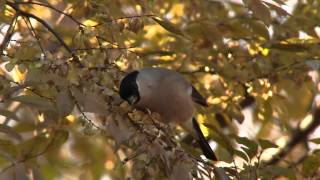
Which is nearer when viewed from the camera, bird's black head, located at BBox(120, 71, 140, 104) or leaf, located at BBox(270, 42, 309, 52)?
bird's black head, located at BBox(120, 71, 140, 104)

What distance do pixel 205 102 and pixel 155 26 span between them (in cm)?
59

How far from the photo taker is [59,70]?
1.58 meters

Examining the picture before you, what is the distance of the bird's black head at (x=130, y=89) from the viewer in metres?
1.89

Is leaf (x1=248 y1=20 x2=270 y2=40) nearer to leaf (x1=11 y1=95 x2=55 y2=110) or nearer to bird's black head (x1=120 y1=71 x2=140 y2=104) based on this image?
bird's black head (x1=120 y1=71 x2=140 y2=104)

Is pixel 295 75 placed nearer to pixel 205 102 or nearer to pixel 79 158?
pixel 205 102

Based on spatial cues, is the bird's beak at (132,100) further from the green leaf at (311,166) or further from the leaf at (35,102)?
the green leaf at (311,166)

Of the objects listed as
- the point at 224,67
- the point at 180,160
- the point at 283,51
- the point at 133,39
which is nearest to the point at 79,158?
the point at 133,39

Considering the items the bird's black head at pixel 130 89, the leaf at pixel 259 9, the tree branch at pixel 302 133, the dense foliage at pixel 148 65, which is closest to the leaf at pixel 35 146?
the dense foliage at pixel 148 65

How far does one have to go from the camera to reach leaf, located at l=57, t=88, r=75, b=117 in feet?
5.17

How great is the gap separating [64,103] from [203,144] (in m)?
0.97

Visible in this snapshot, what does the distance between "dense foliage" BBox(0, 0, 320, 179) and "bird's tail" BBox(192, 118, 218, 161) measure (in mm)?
61

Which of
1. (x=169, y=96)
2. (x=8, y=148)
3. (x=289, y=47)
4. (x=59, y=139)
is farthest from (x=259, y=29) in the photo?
(x=8, y=148)

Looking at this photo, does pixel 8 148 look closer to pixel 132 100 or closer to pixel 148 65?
pixel 132 100

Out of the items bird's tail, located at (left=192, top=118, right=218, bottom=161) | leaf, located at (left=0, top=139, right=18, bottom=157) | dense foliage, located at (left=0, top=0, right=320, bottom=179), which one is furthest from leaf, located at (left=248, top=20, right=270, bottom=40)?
leaf, located at (left=0, top=139, right=18, bottom=157)
